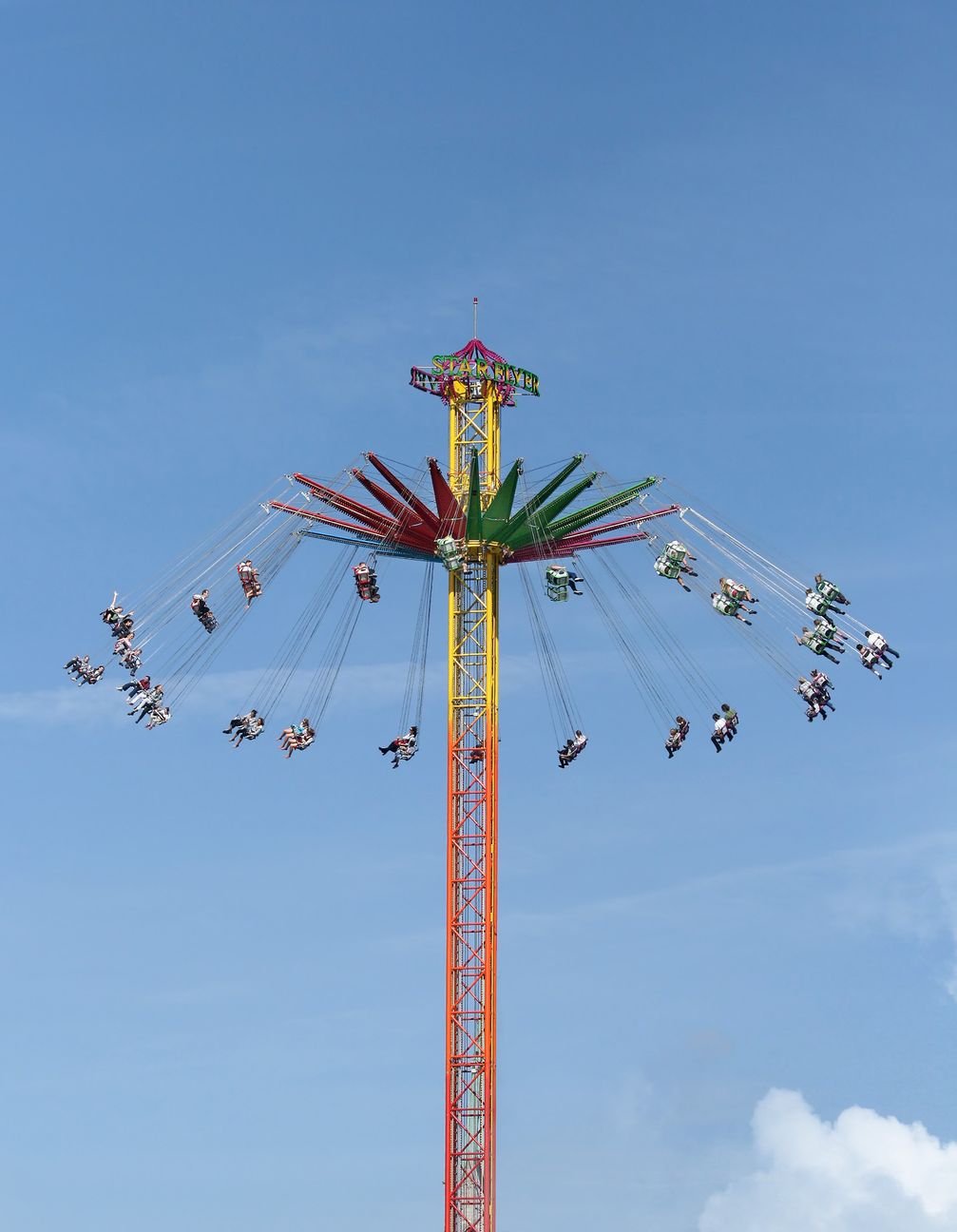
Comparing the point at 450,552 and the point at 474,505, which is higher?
the point at 474,505

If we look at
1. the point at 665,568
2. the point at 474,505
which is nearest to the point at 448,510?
the point at 474,505

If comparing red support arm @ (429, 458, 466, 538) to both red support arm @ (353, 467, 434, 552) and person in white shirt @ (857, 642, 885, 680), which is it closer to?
red support arm @ (353, 467, 434, 552)

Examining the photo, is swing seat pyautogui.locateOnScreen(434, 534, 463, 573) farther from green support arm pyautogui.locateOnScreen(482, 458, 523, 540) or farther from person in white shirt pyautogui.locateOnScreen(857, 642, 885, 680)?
person in white shirt pyautogui.locateOnScreen(857, 642, 885, 680)

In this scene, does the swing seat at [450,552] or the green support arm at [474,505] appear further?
the green support arm at [474,505]

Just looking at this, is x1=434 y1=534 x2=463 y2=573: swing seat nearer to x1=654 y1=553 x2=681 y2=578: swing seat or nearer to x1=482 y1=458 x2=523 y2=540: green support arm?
x1=482 y1=458 x2=523 y2=540: green support arm

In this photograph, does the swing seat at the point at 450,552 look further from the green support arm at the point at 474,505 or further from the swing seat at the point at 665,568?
the swing seat at the point at 665,568

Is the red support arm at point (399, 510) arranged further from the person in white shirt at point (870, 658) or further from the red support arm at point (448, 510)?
the person in white shirt at point (870, 658)

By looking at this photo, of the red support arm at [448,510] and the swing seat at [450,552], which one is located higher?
the red support arm at [448,510]

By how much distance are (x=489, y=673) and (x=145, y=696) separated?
12065 millimetres

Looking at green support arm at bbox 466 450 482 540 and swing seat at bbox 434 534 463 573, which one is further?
green support arm at bbox 466 450 482 540

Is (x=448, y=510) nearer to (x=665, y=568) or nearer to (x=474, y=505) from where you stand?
(x=474, y=505)

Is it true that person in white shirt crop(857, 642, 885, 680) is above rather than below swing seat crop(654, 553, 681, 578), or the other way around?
below

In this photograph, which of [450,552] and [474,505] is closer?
[450,552]

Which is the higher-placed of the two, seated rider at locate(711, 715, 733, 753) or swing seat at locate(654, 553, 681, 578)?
swing seat at locate(654, 553, 681, 578)
